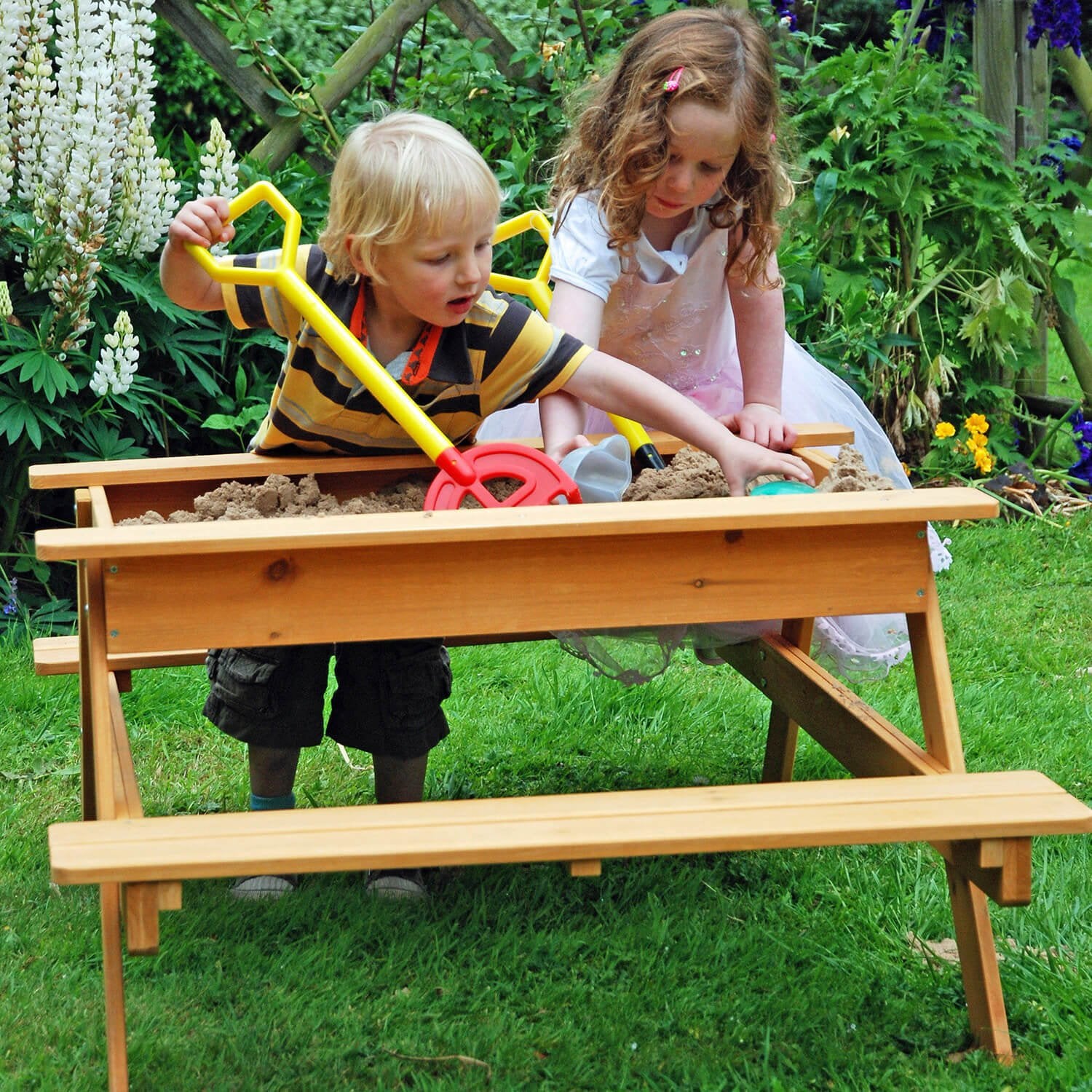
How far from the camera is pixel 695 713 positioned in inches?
117

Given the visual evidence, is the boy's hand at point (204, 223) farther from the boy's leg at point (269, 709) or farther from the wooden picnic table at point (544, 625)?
the boy's leg at point (269, 709)

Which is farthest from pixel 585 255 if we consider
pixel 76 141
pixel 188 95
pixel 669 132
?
pixel 188 95

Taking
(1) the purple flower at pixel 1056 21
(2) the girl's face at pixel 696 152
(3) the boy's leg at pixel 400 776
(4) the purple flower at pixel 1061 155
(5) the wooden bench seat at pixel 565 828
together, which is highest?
(1) the purple flower at pixel 1056 21

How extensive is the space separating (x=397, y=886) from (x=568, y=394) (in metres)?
0.84

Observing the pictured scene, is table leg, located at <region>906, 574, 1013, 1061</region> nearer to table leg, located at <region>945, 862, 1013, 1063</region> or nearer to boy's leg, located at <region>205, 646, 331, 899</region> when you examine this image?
table leg, located at <region>945, 862, 1013, 1063</region>

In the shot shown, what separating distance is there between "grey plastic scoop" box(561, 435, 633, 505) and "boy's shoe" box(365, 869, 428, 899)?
26.9 inches

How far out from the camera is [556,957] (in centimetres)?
201

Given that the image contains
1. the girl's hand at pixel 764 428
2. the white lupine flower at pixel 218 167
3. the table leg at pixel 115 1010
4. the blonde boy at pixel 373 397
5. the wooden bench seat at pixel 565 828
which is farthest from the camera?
the white lupine flower at pixel 218 167

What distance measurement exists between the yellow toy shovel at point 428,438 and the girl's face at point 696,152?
2.03 feet

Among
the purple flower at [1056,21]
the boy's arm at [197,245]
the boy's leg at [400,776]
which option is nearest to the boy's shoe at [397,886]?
the boy's leg at [400,776]

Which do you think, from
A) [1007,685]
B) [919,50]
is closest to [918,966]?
[1007,685]

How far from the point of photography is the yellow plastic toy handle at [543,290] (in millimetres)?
2205

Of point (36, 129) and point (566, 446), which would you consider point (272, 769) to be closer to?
point (566, 446)

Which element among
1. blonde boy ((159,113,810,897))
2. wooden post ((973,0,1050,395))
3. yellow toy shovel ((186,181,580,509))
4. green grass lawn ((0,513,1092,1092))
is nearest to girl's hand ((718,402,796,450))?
blonde boy ((159,113,810,897))
